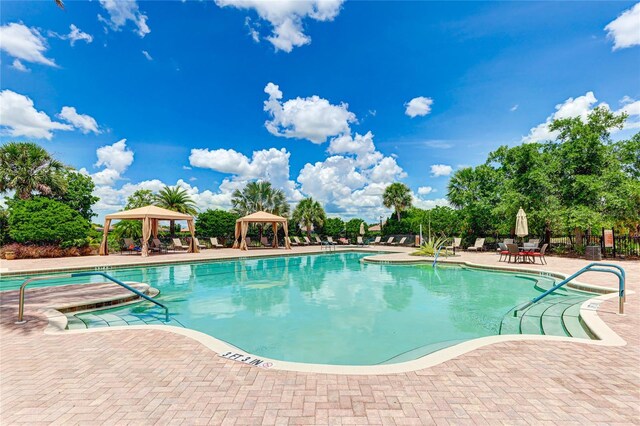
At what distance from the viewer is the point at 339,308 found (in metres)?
7.19

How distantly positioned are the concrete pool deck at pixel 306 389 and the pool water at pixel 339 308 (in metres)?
1.42

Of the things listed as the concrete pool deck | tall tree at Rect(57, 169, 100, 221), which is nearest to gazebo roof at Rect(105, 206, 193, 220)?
tall tree at Rect(57, 169, 100, 221)

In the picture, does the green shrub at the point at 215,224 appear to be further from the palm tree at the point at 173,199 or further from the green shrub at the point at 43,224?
the green shrub at the point at 43,224

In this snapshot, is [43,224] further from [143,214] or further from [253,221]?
[253,221]

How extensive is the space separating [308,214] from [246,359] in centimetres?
2575

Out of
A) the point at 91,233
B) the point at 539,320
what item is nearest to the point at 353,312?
the point at 539,320

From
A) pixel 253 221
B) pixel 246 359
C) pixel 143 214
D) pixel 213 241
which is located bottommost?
pixel 246 359

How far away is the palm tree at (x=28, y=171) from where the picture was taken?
1892cm

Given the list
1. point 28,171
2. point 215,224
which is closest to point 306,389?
point 215,224

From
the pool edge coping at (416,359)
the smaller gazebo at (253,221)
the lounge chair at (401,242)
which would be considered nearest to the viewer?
the pool edge coping at (416,359)

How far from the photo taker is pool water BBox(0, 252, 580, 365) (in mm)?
4965

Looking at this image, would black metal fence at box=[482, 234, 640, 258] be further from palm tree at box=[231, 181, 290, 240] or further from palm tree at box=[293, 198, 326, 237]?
palm tree at box=[231, 181, 290, 240]

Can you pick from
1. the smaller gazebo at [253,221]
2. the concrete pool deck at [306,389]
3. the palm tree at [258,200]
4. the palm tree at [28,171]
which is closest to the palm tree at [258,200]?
the palm tree at [258,200]

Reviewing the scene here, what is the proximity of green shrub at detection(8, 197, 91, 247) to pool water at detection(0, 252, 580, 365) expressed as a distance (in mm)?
5997
